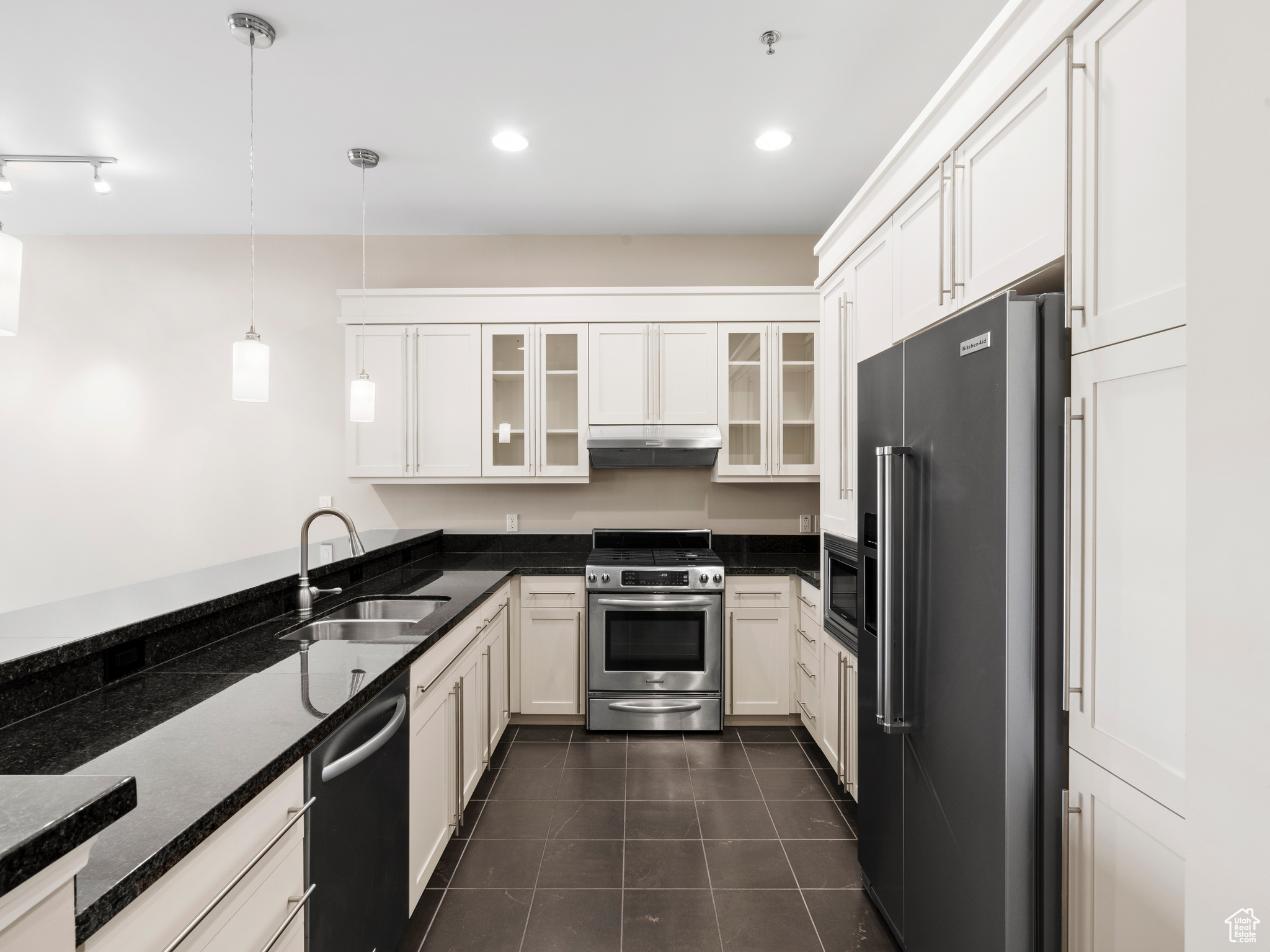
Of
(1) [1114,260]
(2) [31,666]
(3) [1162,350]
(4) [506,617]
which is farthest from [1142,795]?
(4) [506,617]

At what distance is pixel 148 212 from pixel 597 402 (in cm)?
277

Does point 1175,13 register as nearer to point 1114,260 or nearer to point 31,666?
point 1114,260

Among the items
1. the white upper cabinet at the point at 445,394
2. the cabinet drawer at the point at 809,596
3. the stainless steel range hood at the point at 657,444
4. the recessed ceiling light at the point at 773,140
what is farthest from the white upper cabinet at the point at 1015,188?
the white upper cabinet at the point at 445,394

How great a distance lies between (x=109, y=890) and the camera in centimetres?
70

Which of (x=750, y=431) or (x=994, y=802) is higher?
(x=750, y=431)

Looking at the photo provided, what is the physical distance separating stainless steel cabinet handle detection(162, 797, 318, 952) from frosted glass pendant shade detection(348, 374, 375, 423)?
1927mm

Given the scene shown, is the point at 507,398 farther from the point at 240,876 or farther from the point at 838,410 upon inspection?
the point at 240,876

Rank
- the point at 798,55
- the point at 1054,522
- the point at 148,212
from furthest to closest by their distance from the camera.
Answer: the point at 148,212 < the point at 798,55 < the point at 1054,522

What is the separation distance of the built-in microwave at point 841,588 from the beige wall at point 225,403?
131cm

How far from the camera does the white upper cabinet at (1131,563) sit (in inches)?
38.0

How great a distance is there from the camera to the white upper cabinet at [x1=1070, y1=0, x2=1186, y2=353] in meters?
0.96

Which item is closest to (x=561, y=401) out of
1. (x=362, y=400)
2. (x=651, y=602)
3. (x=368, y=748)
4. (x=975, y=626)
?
(x=362, y=400)

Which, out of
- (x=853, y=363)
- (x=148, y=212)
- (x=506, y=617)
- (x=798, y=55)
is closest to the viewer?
(x=798, y=55)

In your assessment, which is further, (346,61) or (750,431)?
(750,431)
